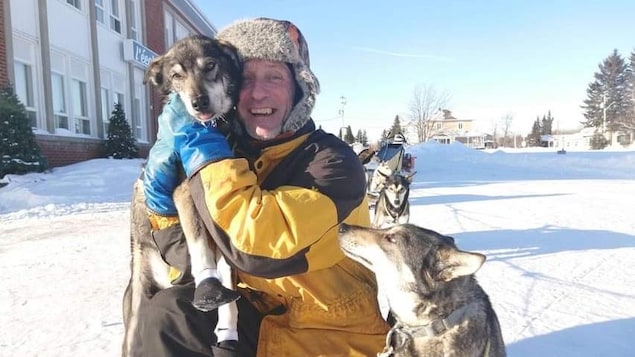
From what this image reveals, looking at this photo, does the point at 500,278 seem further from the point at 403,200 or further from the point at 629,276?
the point at 403,200

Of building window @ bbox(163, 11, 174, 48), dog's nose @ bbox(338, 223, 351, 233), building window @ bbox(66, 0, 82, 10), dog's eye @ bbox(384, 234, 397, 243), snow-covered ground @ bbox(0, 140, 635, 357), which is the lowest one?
snow-covered ground @ bbox(0, 140, 635, 357)

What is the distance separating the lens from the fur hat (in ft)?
6.70

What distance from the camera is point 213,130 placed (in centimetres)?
187

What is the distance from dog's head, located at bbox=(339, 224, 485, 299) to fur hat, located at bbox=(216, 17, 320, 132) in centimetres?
54

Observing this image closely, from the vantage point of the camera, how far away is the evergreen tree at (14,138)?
991 centimetres

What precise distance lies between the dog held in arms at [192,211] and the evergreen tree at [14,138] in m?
9.31

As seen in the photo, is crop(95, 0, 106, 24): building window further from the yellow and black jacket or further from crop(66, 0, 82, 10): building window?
the yellow and black jacket

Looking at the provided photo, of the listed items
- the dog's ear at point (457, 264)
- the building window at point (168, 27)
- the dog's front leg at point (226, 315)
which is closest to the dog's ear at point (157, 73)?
the dog's front leg at point (226, 315)

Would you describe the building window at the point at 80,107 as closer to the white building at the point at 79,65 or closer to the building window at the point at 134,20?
the white building at the point at 79,65

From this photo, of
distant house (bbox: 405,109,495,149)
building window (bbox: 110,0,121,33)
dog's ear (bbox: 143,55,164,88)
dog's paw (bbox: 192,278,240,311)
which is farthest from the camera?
distant house (bbox: 405,109,495,149)

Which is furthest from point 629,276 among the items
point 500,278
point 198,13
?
point 198,13

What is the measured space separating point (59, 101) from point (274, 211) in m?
13.8

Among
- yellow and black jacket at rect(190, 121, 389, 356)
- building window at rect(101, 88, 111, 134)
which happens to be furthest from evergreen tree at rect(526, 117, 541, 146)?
yellow and black jacket at rect(190, 121, 389, 356)

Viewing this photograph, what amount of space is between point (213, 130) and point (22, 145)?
10.4 meters
